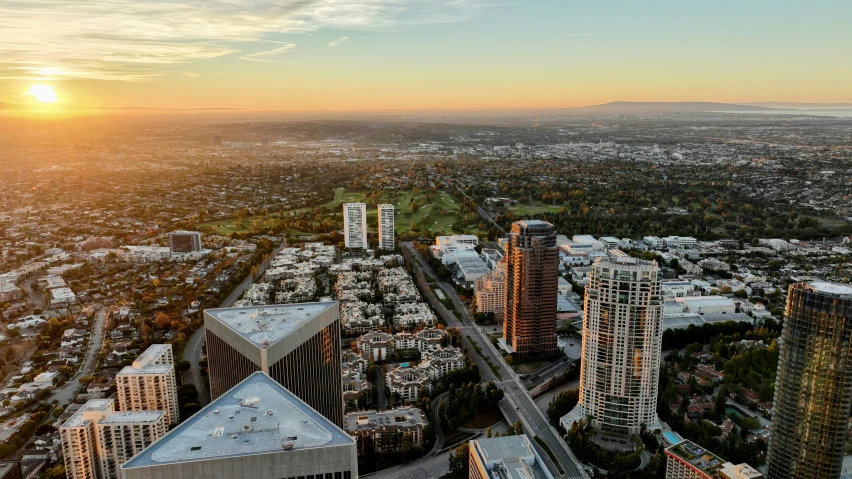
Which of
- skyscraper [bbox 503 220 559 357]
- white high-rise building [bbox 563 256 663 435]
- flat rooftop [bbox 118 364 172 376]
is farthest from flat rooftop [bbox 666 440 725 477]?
flat rooftop [bbox 118 364 172 376]

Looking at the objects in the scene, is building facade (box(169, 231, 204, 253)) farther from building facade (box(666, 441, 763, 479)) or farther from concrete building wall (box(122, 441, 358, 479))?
concrete building wall (box(122, 441, 358, 479))

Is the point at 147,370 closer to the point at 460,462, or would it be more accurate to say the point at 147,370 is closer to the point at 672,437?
the point at 460,462

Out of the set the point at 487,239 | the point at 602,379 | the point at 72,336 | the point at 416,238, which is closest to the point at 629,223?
the point at 487,239

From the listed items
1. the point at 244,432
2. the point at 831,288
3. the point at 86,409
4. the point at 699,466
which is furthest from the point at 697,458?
the point at 86,409

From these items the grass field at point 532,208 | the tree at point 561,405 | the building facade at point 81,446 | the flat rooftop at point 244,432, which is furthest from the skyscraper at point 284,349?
the grass field at point 532,208

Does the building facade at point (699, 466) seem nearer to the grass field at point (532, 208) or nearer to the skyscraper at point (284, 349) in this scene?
the skyscraper at point (284, 349)

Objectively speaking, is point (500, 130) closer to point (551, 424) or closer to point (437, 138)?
point (437, 138)
